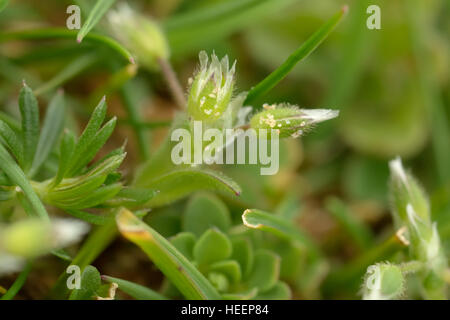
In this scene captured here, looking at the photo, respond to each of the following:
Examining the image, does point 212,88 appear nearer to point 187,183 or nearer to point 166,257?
point 187,183

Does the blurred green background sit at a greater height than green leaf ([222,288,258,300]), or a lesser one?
greater

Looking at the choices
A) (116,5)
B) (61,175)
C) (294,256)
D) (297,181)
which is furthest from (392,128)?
(61,175)

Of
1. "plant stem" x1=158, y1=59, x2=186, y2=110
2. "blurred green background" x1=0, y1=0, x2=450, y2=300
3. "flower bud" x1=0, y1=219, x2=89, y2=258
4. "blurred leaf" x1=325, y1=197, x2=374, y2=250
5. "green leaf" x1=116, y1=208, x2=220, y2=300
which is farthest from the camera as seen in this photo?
"blurred green background" x1=0, y1=0, x2=450, y2=300

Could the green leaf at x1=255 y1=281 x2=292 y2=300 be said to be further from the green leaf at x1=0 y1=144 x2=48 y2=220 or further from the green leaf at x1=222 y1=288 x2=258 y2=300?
the green leaf at x1=0 y1=144 x2=48 y2=220

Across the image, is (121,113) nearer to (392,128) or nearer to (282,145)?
(282,145)

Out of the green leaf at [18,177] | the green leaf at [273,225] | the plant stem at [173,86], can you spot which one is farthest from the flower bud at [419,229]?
the green leaf at [18,177]

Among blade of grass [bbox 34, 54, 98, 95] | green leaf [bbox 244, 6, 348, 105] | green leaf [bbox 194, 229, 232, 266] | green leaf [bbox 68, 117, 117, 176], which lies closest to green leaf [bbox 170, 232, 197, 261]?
green leaf [bbox 194, 229, 232, 266]

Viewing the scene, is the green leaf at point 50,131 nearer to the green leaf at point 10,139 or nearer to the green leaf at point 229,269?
the green leaf at point 10,139
